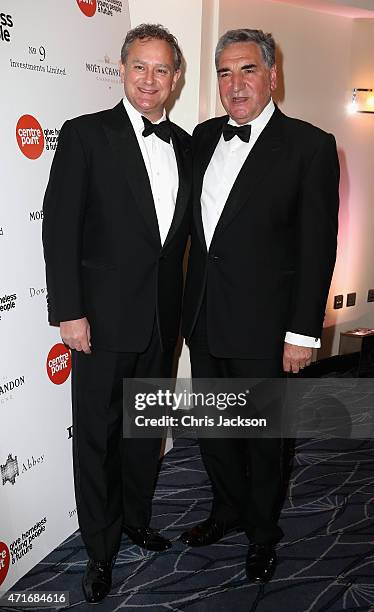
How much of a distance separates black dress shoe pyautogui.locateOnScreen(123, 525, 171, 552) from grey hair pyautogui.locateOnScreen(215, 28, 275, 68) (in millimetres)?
1917

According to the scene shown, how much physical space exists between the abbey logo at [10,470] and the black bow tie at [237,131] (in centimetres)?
141

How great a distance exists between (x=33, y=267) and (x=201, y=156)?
76cm

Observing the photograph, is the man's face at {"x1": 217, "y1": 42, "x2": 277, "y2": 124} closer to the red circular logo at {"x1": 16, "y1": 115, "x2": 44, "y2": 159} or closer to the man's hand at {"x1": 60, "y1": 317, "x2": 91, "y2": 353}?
the red circular logo at {"x1": 16, "y1": 115, "x2": 44, "y2": 159}

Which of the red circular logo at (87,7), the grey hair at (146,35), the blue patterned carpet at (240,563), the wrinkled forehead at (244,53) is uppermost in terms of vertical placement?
the red circular logo at (87,7)

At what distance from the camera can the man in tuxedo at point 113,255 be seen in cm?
229

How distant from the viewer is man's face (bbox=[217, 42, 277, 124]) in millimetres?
2430

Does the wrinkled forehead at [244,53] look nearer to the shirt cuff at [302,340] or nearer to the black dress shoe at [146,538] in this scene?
the shirt cuff at [302,340]

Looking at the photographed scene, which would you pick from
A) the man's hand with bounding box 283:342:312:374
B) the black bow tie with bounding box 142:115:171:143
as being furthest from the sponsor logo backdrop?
the man's hand with bounding box 283:342:312:374

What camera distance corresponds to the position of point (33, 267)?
8.21 ft

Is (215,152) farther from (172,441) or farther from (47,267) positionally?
(172,441)

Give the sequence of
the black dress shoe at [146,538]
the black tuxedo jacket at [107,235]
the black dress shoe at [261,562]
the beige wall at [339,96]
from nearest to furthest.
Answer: the black tuxedo jacket at [107,235] < the black dress shoe at [261,562] < the black dress shoe at [146,538] < the beige wall at [339,96]

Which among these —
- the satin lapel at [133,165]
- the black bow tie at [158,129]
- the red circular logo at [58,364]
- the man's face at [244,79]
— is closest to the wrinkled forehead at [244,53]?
the man's face at [244,79]

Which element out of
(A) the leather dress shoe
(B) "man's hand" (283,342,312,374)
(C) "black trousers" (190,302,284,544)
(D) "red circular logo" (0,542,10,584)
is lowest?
(A) the leather dress shoe

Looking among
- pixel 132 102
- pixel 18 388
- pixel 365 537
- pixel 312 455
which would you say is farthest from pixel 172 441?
pixel 132 102
